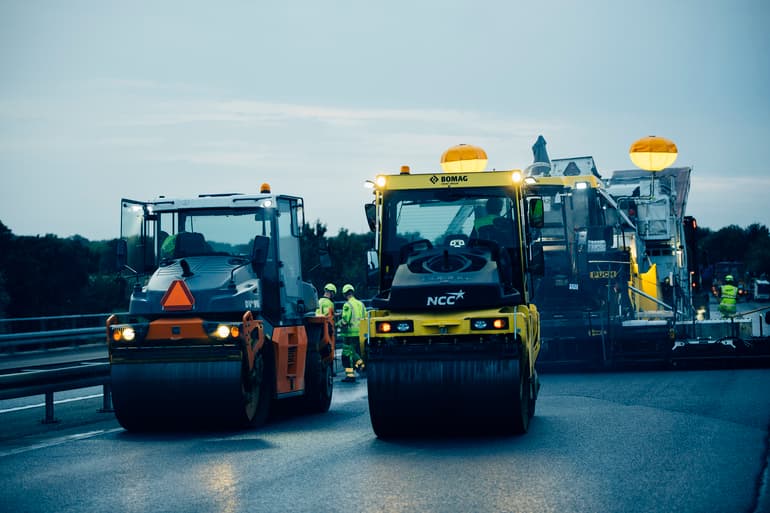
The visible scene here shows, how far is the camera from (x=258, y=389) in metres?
13.1

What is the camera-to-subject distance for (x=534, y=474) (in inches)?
360

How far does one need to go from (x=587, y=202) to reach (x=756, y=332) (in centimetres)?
404

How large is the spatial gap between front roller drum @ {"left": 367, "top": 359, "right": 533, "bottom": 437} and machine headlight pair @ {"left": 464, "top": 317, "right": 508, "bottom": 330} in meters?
0.35

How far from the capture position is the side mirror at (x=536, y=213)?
12.7 metres

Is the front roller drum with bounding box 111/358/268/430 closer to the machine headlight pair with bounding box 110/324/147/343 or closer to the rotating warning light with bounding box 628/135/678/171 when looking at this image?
the machine headlight pair with bounding box 110/324/147/343

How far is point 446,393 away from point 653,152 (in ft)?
46.5

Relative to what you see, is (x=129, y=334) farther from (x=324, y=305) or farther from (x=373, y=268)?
(x=324, y=305)

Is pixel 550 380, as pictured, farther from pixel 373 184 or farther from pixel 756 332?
pixel 373 184

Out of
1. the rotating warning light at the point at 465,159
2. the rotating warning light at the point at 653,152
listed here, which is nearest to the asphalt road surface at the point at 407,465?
the rotating warning light at the point at 465,159

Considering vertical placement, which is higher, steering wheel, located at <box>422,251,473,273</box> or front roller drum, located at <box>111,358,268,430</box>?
steering wheel, located at <box>422,251,473,273</box>

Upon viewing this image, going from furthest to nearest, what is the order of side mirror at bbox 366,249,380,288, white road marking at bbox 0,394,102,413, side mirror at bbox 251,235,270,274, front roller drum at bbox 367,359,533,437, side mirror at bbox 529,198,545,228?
white road marking at bbox 0,394,102,413
side mirror at bbox 251,235,270,274
side mirror at bbox 366,249,380,288
side mirror at bbox 529,198,545,228
front roller drum at bbox 367,359,533,437

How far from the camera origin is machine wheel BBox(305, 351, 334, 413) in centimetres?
1477

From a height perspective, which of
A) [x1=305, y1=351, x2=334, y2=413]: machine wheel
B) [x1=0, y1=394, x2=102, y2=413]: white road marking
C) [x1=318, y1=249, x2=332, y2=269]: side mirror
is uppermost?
[x1=318, y1=249, x2=332, y2=269]: side mirror

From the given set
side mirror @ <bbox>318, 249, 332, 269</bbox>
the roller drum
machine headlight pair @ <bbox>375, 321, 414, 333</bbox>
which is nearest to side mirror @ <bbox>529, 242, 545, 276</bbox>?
machine headlight pair @ <bbox>375, 321, 414, 333</bbox>
